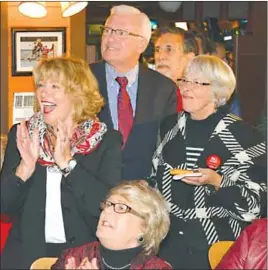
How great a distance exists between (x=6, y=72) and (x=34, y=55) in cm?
22

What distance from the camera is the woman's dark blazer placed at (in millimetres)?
2836

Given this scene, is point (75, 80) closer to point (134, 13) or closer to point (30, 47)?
point (134, 13)

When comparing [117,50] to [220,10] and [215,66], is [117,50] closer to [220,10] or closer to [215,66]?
[215,66]

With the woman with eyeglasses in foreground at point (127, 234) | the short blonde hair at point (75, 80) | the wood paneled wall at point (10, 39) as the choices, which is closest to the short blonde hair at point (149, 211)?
the woman with eyeglasses in foreground at point (127, 234)

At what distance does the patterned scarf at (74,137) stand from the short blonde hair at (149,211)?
0.42 metres

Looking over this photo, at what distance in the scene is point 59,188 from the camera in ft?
9.50

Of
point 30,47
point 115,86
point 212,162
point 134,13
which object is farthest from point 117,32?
point 30,47

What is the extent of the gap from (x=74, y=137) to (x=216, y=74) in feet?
2.16

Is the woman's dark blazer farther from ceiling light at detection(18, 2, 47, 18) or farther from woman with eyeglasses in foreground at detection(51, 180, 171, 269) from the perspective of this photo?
ceiling light at detection(18, 2, 47, 18)

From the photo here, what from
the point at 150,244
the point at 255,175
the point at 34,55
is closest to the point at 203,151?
the point at 255,175

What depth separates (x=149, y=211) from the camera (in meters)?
2.52

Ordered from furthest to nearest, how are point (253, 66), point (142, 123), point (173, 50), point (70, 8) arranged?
point (253, 66)
point (70, 8)
point (173, 50)
point (142, 123)

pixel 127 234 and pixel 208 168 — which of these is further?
pixel 208 168

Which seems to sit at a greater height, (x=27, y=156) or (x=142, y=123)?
(x=142, y=123)
